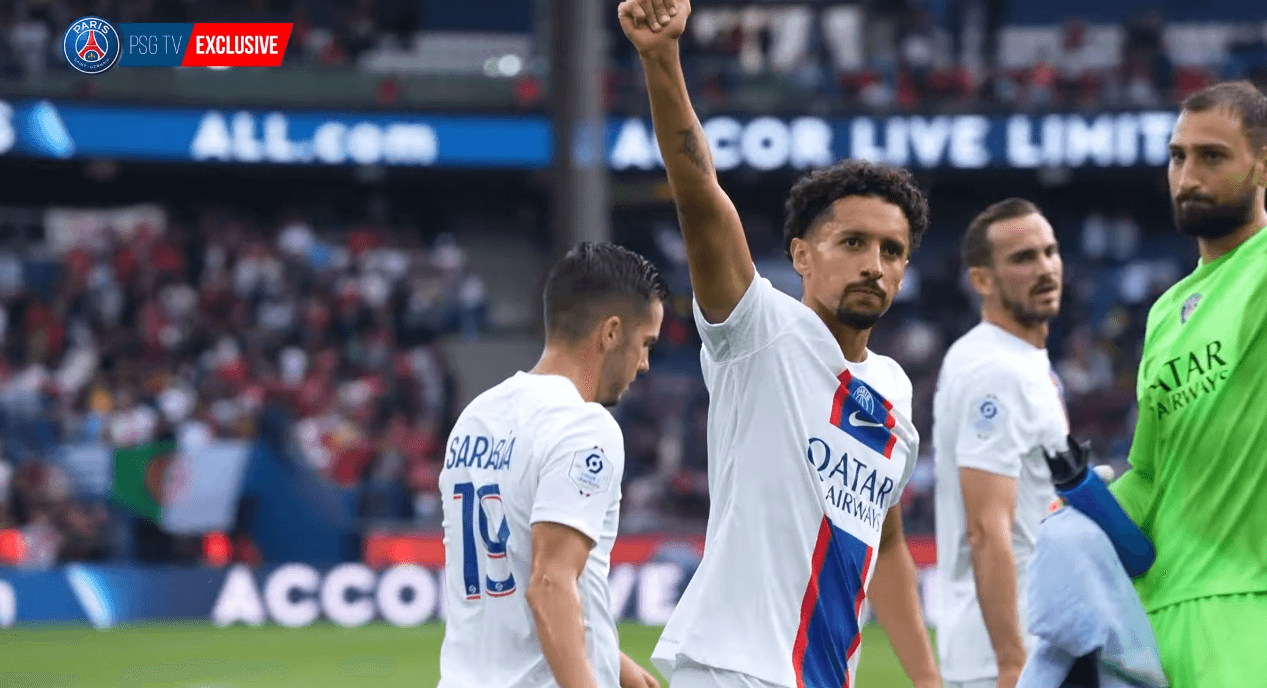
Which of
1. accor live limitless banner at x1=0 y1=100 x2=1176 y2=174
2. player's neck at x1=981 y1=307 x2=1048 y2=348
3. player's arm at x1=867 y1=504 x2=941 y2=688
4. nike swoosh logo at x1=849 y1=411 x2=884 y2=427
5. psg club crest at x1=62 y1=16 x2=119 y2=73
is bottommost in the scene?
player's arm at x1=867 y1=504 x2=941 y2=688

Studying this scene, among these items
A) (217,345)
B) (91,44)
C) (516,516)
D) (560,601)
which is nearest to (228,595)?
(217,345)

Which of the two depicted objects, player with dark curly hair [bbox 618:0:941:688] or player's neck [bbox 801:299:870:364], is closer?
player with dark curly hair [bbox 618:0:941:688]

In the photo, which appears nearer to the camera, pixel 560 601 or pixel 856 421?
pixel 856 421

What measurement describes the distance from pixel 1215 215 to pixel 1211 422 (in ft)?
1.52

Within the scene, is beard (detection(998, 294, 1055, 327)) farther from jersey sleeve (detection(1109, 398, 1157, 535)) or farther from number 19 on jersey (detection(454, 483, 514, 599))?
number 19 on jersey (detection(454, 483, 514, 599))

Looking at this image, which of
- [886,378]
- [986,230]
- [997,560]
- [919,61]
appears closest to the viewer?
[886,378]

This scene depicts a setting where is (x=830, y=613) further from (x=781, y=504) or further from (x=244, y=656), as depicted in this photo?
(x=244, y=656)

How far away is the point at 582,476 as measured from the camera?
398 centimetres

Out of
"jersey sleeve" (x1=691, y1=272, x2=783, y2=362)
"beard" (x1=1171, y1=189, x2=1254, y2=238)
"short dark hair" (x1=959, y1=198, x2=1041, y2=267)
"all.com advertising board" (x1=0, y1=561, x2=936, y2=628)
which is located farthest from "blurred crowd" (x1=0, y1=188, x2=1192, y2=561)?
"beard" (x1=1171, y1=189, x2=1254, y2=238)

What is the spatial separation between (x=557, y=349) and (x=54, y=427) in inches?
683

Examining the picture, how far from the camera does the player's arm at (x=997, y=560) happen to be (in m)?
4.88

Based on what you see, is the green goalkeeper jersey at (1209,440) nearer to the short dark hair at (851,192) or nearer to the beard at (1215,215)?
the beard at (1215,215)

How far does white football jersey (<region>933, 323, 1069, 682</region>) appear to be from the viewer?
5.13 m

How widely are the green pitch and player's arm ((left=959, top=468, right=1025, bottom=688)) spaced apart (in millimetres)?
6484
